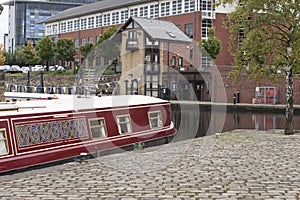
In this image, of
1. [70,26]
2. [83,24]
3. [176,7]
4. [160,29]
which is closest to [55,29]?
[70,26]

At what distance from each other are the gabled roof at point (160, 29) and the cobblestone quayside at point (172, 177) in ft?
111

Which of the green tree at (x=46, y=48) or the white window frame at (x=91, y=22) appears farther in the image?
the white window frame at (x=91, y=22)

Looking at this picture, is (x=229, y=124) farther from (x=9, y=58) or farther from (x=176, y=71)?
(x=9, y=58)

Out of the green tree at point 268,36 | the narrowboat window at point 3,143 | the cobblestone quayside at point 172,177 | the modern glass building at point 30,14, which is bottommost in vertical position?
the cobblestone quayside at point 172,177

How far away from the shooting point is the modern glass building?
11812cm

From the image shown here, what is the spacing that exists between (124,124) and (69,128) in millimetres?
2652

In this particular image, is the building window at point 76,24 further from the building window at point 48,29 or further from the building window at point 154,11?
the building window at point 154,11

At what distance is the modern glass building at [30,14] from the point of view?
388 feet

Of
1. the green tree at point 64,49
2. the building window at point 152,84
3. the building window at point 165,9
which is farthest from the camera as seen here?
the green tree at point 64,49

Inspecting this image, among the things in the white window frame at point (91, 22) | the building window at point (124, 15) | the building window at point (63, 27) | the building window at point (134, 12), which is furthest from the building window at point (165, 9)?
the building window at point (63, 27)

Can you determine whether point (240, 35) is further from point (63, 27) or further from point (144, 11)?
point (63, 27)

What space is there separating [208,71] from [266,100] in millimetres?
7052

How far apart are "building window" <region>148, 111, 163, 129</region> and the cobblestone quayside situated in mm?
3365

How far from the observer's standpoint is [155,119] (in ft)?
53.8
